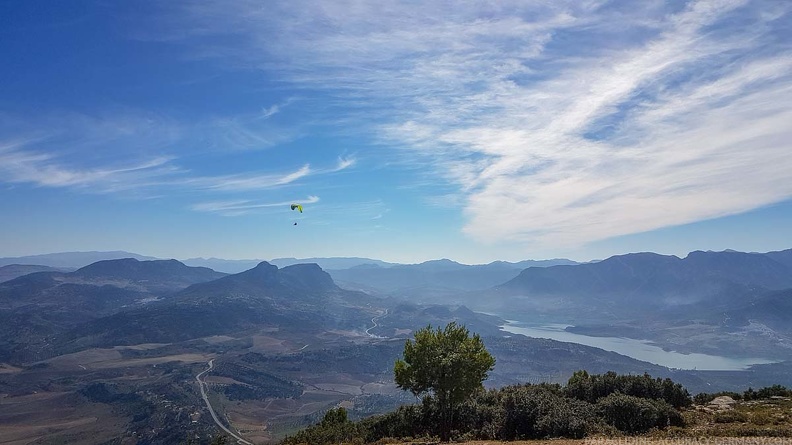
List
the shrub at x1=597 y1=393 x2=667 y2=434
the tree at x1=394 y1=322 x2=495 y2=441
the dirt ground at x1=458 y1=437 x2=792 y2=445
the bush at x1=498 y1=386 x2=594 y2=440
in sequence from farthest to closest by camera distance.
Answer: the tree at x1=394 y1=322 x2=495 y2=441
the shrub at x1=597 y1=393 x2=667 y2=434
the bush at x1=498 y1=386 x2=594 y2=440
the dirt ground at x1=458 y1=437 x2=792 y2=445

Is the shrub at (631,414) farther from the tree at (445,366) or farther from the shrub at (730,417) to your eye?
the tree at (445,366)

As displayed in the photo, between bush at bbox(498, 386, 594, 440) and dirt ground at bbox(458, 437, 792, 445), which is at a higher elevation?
dirt ground at bbox(458, 437, 792, 445)

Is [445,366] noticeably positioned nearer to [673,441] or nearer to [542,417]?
[542,417]

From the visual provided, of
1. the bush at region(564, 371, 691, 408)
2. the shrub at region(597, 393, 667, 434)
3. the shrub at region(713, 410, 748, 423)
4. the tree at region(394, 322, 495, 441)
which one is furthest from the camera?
the bush at region(564, 371, 691, 408)

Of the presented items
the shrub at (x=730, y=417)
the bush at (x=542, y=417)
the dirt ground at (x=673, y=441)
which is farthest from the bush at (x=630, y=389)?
the dirt ground at (x=673, y=441)

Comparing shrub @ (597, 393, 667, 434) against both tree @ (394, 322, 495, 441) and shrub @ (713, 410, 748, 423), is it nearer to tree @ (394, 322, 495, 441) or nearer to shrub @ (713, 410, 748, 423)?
shrub @ (713, 410, 748, 423)

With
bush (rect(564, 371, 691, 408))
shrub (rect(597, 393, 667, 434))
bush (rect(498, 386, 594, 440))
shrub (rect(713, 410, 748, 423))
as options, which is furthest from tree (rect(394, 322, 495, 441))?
shrub (rect(713, 410, 748, 423))

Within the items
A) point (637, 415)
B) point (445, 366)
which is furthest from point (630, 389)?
point (445, 366)

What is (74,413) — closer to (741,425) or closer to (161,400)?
(161,400)
